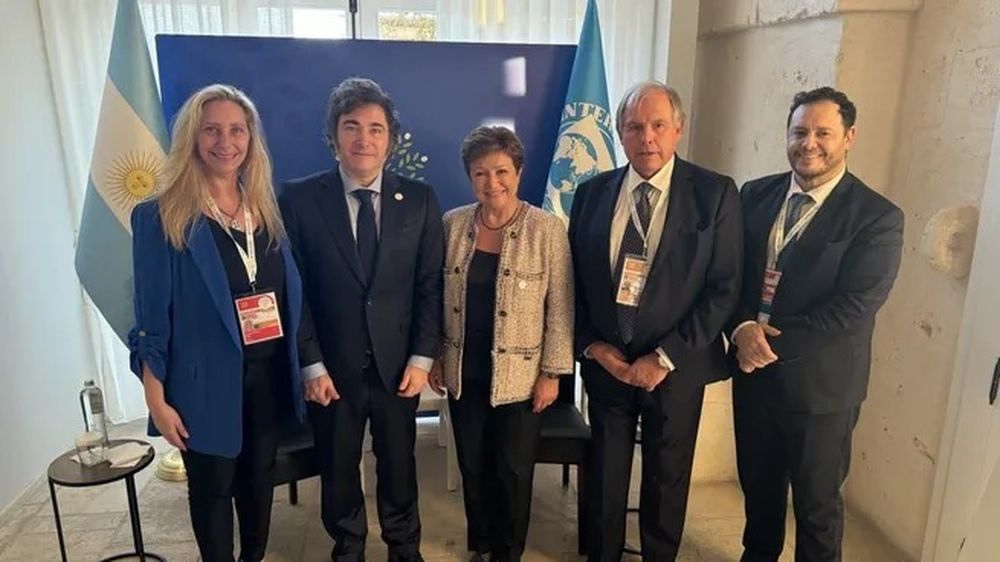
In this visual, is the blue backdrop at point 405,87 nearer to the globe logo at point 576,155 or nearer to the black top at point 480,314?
the globe logo at point 576,155

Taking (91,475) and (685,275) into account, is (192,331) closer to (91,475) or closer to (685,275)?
(91,475)

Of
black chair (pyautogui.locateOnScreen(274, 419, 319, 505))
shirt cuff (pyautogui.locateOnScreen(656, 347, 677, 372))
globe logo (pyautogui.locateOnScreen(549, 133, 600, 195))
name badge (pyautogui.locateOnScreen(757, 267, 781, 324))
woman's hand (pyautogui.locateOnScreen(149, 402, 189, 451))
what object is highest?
globe logo (pyautogui.locateOnScreen(549, 133, 600, 195))

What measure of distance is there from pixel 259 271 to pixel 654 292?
107cm

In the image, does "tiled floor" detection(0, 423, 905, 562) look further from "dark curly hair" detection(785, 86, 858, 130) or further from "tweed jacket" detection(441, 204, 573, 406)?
"dark curly hair" detection(785, 86, 858, 130)

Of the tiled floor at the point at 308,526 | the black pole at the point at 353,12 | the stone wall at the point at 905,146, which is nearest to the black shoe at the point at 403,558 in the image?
the tiled floor at the point at 308,526

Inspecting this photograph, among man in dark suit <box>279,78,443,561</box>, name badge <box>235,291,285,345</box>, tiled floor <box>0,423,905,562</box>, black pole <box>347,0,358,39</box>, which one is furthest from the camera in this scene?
black pole <box>347,0,358,39</box>

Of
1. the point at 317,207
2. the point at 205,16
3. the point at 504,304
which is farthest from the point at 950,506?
the point at 205,16

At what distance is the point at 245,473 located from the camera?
209 cm

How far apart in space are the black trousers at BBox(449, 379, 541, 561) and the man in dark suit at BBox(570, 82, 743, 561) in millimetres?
232

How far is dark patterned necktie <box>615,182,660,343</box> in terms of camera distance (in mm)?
1980

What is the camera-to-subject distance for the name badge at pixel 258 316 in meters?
1.88

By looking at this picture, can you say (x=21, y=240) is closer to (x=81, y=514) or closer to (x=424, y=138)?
(x=81, y=514)

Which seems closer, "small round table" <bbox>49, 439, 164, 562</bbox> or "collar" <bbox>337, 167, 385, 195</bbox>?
"collar" <bbox>337, 167, 385, 195</bbox>

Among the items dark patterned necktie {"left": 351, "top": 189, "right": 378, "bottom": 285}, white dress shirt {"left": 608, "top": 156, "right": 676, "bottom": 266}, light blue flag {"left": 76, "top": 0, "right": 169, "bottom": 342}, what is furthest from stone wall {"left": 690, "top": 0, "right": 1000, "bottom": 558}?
light blue flag {"left": 76, "top": 0, "right": 169, "bottom": 342}
